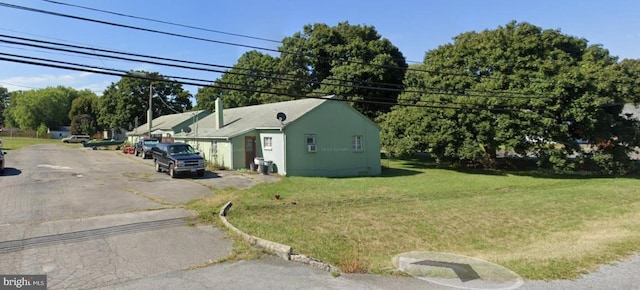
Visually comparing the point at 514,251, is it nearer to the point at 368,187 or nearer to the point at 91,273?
the point at 91,273

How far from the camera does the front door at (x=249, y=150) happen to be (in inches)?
903

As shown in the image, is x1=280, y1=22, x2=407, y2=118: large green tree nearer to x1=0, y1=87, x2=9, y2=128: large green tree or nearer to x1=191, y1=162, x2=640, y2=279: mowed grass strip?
x1=191, y1=162, x2=640, y2=279: mowed grass strip

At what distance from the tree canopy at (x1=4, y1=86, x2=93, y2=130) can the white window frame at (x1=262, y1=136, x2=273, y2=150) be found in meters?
85.3

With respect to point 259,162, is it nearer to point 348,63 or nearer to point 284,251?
point 284,251

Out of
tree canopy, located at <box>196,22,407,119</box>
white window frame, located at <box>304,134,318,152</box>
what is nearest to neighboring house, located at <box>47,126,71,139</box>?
tree canopy, located at <box>196,22,407,119</box>

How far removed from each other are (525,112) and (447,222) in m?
15.6

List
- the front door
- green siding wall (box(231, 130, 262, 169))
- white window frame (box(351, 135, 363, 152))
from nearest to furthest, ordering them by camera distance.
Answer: green siding wall (box(231, 130, 262, 169)) → the front door → white window frame (box(351, 135, 363, 152))

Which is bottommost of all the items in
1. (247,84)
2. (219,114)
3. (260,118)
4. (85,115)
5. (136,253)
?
(136,253)

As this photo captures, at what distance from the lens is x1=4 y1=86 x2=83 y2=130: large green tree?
8294 cm

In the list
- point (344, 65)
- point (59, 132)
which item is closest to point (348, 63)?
point (344, 65)

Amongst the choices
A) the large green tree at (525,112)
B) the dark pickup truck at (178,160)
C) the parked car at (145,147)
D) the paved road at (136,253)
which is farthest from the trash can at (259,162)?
the parked car at (145,147)

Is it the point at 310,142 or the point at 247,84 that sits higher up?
the point at 247,84

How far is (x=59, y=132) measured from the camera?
282 ft

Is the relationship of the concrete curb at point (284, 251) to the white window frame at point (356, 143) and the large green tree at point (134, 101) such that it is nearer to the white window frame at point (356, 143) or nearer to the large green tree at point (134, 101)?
the white window frame at point (356, 143)
